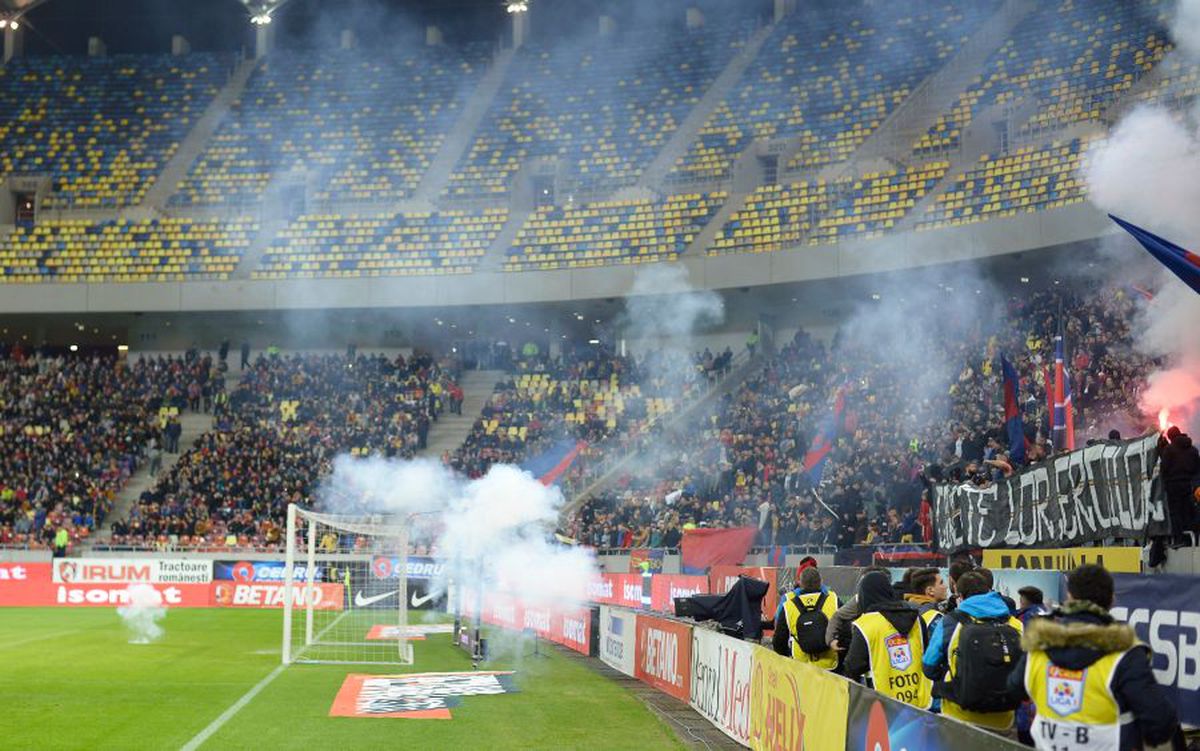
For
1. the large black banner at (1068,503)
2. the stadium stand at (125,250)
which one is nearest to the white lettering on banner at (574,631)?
the large black banner at (1068,503)

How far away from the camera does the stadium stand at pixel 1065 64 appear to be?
119 ft

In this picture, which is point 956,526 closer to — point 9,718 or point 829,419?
point 9,718

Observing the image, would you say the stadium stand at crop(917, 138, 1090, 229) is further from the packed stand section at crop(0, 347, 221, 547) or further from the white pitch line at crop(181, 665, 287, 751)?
the packed stand section at crop(0, 347, 221, 547)

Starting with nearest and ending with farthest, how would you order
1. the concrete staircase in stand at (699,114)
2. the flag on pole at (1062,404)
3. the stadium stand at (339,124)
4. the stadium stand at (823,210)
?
the flag on pole at (1062,404) < the stadium stand at (823,210) < the concrete staircase in stand at (699,114) < the stadium stand at (339,124)

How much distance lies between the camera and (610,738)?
41.3 ft

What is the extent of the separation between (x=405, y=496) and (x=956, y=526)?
2206 cm

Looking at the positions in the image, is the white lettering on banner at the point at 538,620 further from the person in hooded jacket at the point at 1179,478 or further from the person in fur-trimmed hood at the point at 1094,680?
the person in fur-trimmed hood at the point at 1094,680

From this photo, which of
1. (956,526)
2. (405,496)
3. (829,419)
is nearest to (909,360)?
(829,419)

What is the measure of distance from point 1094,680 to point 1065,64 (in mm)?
36977

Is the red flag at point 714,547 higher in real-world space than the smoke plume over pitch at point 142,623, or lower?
higher

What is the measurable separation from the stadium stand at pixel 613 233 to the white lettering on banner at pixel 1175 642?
35.9 metres

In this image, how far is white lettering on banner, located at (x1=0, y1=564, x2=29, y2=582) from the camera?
37.1 metres

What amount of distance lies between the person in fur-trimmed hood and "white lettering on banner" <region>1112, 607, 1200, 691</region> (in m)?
1.74

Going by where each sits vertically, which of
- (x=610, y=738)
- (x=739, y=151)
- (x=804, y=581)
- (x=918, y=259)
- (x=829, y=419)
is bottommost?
(x=610, y=738)
